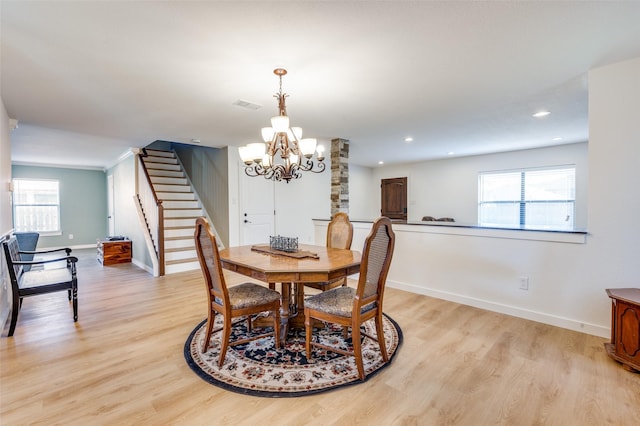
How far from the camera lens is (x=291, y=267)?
219 cm

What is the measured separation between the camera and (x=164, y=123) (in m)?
3.96

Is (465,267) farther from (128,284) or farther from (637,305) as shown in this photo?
(128,284)

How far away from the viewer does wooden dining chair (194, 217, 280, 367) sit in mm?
2119

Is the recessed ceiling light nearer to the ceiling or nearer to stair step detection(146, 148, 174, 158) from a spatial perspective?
the ceiling

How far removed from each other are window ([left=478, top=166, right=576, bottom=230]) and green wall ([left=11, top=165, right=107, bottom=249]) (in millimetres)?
9994

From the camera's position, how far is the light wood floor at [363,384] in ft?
5.43

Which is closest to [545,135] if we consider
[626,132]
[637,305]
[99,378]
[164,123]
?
[626,132]

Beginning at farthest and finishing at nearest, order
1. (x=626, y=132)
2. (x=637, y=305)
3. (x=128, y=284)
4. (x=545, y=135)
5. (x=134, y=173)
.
→ (x=134, y=173) < (x=545, y=135) < (x=128, y=284) < (x=626, y=132) < (x=637, y=305)

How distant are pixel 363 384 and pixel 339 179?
3.42 meters

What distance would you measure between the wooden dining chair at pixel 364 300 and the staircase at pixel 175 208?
12.5ft

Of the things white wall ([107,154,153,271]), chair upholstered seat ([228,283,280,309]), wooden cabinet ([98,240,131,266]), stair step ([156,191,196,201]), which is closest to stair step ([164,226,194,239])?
white wall ([107,154,153,271])

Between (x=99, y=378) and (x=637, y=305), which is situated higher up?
(x=637, y=305)

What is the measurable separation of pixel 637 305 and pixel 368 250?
5.98 ft

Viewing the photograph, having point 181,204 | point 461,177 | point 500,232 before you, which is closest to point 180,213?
point 181,204
